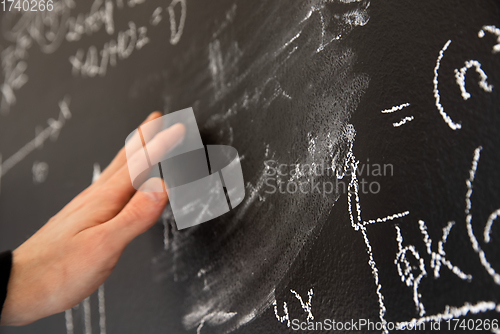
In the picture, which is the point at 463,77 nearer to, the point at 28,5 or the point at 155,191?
the point at 155,191

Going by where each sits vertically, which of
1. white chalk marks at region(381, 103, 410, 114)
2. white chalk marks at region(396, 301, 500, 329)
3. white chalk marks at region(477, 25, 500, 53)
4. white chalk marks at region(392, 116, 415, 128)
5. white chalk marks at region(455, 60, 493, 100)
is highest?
white chalk marks at region(477, 25, 500, 53)

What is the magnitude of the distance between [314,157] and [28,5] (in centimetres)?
92

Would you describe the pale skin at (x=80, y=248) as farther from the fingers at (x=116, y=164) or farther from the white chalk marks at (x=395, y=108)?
the white chalk marks at (x=395, y=108)

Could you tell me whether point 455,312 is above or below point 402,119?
below

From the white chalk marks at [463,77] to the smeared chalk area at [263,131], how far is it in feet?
A: 0.26

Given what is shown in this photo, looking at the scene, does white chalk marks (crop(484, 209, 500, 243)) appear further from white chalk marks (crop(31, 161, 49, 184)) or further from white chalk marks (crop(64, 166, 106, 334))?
white chalk marks (crop(31, 161, 49, 184))

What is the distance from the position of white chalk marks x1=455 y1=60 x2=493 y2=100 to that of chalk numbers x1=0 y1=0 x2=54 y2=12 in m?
0.87

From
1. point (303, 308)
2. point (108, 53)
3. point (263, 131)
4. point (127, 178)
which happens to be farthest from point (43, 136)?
→ point (303, 308)

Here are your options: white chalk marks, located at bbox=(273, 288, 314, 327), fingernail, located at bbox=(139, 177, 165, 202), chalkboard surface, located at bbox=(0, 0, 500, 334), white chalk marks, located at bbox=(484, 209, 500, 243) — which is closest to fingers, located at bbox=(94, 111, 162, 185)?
chalkboard surface, located at bbox=(0, 0, 500, 334)

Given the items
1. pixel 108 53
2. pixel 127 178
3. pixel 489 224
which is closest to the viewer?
pixel 489 224

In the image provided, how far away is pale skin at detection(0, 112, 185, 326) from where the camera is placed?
40 centimetres

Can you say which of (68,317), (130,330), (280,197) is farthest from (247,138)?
(68,317)

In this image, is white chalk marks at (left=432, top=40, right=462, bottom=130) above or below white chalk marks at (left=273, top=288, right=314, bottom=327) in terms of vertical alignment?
above

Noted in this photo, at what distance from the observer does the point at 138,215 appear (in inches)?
15.7
